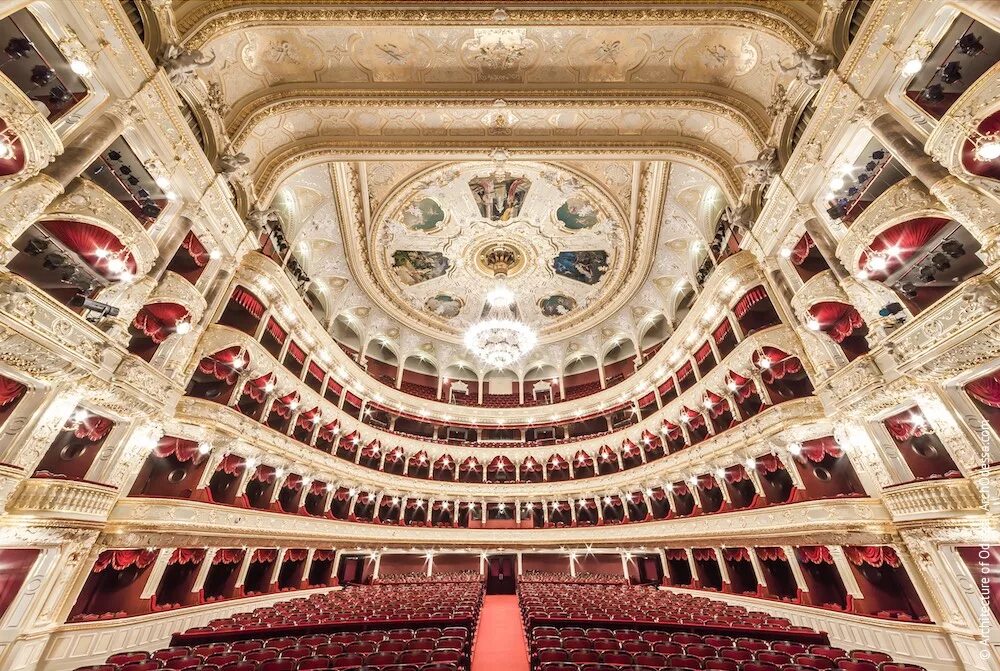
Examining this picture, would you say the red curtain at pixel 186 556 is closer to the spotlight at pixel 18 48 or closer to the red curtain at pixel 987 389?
the spotlight at pixel 18 48

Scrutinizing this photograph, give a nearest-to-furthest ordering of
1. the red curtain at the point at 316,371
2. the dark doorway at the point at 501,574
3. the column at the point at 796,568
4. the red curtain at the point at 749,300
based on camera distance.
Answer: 1. the column at the point at 796,568
2. the red curtain at the point at 749,300
3. the red curtain at the point at 316,371
4. the dark doorway at the point at 501,574

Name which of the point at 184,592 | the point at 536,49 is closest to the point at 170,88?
the point at 536,49

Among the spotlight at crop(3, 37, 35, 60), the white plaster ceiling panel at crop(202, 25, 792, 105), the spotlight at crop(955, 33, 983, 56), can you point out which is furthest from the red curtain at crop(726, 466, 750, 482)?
the spotlight at crop(3, 37, 35, 60)

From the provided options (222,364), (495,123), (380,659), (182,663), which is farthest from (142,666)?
(495,123)

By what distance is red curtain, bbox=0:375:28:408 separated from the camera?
6.35 meters

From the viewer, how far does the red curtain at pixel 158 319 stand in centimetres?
894

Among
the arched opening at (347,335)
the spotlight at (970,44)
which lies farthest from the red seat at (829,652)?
the arched opening at (347,335)

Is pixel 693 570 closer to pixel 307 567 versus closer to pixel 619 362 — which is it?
pixel 619 362

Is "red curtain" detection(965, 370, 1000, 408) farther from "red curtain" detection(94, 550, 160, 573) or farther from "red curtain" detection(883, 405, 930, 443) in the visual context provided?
"red curtain" detection(94, 550, 160, 573)

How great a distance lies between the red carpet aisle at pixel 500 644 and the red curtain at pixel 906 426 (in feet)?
29.8

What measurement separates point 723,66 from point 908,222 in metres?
6.82

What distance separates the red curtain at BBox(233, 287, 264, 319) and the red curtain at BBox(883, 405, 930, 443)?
1705 centimetres

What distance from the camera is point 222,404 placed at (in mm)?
11070

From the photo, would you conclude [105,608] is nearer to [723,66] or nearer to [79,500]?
[79,500]
